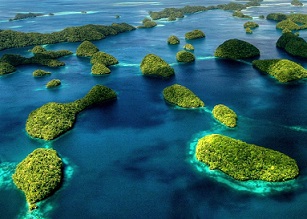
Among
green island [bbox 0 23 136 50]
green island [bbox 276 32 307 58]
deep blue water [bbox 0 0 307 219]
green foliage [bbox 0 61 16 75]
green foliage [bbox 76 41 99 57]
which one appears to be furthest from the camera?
green island [bbox 0 23 136 50]

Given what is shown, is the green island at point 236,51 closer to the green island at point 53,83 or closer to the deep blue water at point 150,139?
the deep blue water at point 150,139

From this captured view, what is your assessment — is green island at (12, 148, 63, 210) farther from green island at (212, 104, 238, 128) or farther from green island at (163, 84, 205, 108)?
green island at (212, 104, 238, 128)

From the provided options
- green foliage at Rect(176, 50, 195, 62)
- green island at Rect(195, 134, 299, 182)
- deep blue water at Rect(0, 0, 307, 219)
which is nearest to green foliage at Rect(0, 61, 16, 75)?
deep blue water at Rect(0, 0, 307, 219)

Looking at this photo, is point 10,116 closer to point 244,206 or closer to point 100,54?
point 100,54

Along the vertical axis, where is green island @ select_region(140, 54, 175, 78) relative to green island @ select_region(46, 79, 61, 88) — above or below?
above

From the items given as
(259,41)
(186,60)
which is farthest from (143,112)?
(259,41)

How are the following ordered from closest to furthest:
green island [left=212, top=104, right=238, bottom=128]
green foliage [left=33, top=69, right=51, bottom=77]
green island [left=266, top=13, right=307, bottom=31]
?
green island [left=212, top=104, right=238, bottom=128] → green foliage [left=33, top=69, right=51, bottom=77] → green island [left=266, top=13, right=307, bottom=31]
